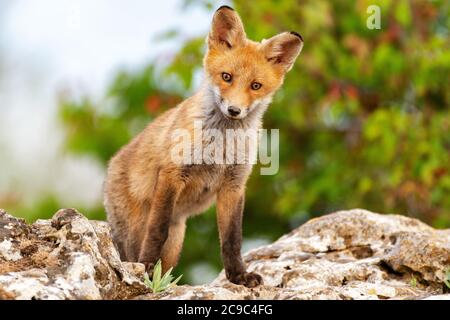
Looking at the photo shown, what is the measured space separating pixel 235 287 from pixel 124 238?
253 centimetres

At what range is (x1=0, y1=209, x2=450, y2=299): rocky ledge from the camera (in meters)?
5.03

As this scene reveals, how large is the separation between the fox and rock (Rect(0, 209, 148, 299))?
1.17m

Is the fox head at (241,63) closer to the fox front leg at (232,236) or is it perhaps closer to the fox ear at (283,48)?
the fox ear at (283,48)

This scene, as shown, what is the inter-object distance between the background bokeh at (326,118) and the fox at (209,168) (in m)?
6.31

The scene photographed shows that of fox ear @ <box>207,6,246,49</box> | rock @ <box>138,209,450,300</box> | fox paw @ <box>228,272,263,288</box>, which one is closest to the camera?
rock @ <box>138,209,450,300</box>

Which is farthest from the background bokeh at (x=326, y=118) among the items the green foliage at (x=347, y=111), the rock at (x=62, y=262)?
the rock at (x=62, y=262)

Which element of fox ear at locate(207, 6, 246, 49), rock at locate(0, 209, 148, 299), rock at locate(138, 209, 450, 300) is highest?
fox ear at locate(207, 6, 246, 49)

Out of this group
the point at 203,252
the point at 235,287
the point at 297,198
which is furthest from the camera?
the point at 203,252

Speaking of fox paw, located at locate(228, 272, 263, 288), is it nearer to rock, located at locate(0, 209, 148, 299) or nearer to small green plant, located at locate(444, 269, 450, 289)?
rock, located at locate(0, 209, 148, 299)

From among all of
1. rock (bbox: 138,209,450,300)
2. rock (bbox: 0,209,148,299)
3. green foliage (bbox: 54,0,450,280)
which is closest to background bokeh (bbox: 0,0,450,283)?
green foliage (bbox: 54,0,450,280)

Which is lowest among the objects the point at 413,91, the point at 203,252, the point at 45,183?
the point at 203,252

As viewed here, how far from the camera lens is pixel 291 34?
7.21m
